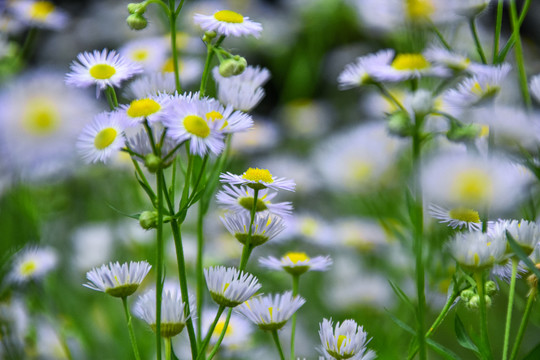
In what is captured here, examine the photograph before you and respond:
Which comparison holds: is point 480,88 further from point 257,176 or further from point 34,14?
point 34,14

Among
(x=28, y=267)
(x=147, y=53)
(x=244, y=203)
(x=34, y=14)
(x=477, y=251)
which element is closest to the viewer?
(x=477, y=251)

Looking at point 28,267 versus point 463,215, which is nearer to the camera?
point 463,215

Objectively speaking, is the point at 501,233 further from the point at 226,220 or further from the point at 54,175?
the point at 54,175

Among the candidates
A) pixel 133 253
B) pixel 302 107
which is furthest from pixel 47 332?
pixel 302 107

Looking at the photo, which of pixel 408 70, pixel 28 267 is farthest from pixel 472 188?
pixel 28 267

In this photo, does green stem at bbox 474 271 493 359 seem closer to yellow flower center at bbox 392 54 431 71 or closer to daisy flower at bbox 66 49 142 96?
yellow flower center at bbox 392 54 431 71

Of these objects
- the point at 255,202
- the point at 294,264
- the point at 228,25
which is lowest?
the point at 294,264

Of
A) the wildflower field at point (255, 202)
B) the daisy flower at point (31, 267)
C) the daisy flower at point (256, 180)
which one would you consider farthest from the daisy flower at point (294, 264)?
the daisy flower at point (31, 267)

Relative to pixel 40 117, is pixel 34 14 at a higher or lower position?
lower
